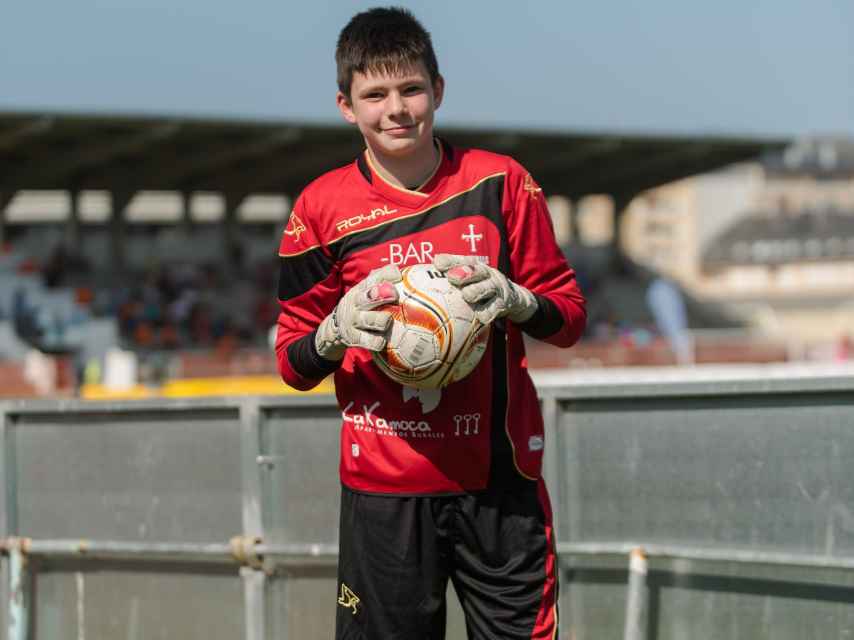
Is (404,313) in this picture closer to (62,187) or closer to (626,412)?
(626,412)

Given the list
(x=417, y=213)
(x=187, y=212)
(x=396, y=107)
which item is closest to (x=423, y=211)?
(x=417, y=213)

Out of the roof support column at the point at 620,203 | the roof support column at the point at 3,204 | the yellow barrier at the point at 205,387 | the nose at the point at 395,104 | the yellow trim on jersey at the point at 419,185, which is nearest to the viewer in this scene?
the nose at the point at 395,104

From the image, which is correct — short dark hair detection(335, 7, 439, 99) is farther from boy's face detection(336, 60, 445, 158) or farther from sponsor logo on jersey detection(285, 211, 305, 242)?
sponsor logo on jersey detection(285, 211, 305, 242)

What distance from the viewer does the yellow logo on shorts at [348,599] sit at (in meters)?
3.49

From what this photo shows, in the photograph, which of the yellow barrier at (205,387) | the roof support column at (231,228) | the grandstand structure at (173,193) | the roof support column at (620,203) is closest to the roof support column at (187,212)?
the grandstand structure at (173,193)

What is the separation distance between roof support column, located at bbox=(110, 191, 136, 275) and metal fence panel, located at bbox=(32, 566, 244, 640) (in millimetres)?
27110

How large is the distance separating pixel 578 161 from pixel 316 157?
765 cm

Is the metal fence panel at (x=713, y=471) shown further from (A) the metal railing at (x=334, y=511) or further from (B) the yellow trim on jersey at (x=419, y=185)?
(B) the yellow trim on jersey at (x=419, y=185)

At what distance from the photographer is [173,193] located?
36.4 m

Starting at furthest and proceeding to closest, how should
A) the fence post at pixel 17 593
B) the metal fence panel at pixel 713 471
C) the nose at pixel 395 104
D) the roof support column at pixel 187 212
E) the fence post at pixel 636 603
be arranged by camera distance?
the roof support column at pixel 187 212 < the fence post at pixel 17 593 < the fence post at pixel 636 603 < the metal fence panel at pixel 713 471 < the nose at pixel 395 104

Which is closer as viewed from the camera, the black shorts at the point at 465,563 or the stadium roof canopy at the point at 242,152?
the black shorts at the point at 465,563

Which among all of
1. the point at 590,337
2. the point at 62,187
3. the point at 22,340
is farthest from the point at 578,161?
the point at 22,340

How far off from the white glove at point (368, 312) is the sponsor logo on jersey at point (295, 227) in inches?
14.3

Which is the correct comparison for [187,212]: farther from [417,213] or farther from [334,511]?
[417,213]
